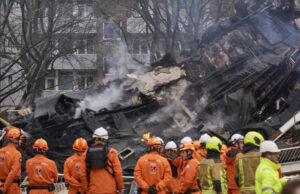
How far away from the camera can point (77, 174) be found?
7.54 metres

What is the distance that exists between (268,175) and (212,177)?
5.44 feet

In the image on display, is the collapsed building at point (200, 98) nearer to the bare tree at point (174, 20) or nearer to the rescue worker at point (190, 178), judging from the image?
the rescue worker at point (190, 178)

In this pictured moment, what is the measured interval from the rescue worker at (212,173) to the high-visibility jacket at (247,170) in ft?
1.01

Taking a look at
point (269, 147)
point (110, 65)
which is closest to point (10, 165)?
point (269, 147)

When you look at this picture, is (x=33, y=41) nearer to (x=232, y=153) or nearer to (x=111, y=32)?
(x=111, y=32)

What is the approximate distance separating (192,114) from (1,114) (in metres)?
6.34

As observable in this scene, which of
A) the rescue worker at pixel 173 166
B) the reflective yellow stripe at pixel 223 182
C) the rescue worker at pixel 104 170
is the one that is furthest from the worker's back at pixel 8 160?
the reflective yellow stripe at pixel 223 182

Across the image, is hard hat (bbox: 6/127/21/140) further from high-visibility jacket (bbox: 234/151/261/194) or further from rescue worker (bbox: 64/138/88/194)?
high-visibility jacket (bbox: 234/151/261/194)

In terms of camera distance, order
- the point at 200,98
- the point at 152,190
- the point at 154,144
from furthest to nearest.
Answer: the point at 200,98 < the point at 154,144 < the point at 152,190

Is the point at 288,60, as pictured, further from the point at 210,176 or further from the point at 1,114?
the point at 1,114

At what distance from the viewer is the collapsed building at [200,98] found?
12.4 metres

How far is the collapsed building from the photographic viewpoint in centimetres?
1242

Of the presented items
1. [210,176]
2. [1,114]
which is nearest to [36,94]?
[1,114]

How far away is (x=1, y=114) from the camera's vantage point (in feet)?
43.7
